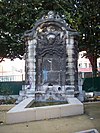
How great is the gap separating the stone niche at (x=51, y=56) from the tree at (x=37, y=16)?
2552 mm

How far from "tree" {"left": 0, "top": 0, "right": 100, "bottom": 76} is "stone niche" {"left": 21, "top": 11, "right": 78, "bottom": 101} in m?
2.55

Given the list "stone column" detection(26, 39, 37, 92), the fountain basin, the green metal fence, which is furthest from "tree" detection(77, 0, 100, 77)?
the fountain basin

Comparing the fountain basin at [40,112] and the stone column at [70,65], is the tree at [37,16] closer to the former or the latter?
the stone column at [70,65]

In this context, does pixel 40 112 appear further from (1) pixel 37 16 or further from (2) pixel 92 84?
(2) pixel 92 84

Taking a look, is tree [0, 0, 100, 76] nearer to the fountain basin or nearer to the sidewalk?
the fountain basin

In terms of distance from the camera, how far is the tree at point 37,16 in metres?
17.3

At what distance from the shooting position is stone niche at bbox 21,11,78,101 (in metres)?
14.5

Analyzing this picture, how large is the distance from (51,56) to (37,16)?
4338 millimetres

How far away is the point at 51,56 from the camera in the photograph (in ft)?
48.3

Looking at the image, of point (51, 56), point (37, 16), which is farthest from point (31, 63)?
point (37, 16)

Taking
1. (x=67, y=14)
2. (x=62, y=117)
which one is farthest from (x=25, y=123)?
(x=67, y=14)

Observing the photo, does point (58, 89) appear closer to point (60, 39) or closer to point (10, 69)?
point (60, 39)

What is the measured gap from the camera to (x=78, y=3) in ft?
59.4

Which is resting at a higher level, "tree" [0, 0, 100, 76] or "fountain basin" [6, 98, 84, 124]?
"tree" [0, 0, 100, 76]
